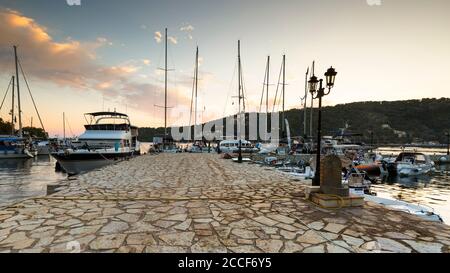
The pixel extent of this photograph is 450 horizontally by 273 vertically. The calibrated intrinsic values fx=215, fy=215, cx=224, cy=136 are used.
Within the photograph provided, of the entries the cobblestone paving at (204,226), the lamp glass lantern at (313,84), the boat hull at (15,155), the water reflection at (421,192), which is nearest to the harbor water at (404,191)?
the water reflection at (421,192)

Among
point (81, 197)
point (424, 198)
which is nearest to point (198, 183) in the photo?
point (81, 197)

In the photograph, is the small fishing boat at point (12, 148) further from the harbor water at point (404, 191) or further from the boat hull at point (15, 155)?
the harbor water at point (404, 191)

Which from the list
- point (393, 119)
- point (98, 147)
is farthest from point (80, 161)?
point (393, 119)

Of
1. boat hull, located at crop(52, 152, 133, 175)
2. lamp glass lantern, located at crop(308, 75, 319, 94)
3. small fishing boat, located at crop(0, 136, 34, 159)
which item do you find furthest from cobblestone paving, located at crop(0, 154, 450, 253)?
small fishing boat, located at crop(0, 136, 34, 159)

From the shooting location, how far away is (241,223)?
14.3ft

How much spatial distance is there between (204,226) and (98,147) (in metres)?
19.7

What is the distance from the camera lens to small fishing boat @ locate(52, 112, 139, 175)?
18406mm

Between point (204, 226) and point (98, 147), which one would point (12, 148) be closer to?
point (98, 147)

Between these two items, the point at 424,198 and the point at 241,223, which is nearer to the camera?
the point at 241,223

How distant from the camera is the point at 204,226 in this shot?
4176 millimetres

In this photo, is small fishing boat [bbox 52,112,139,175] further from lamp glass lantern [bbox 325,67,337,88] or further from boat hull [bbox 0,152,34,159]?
boat hull [bbox 0,152,34,159]
